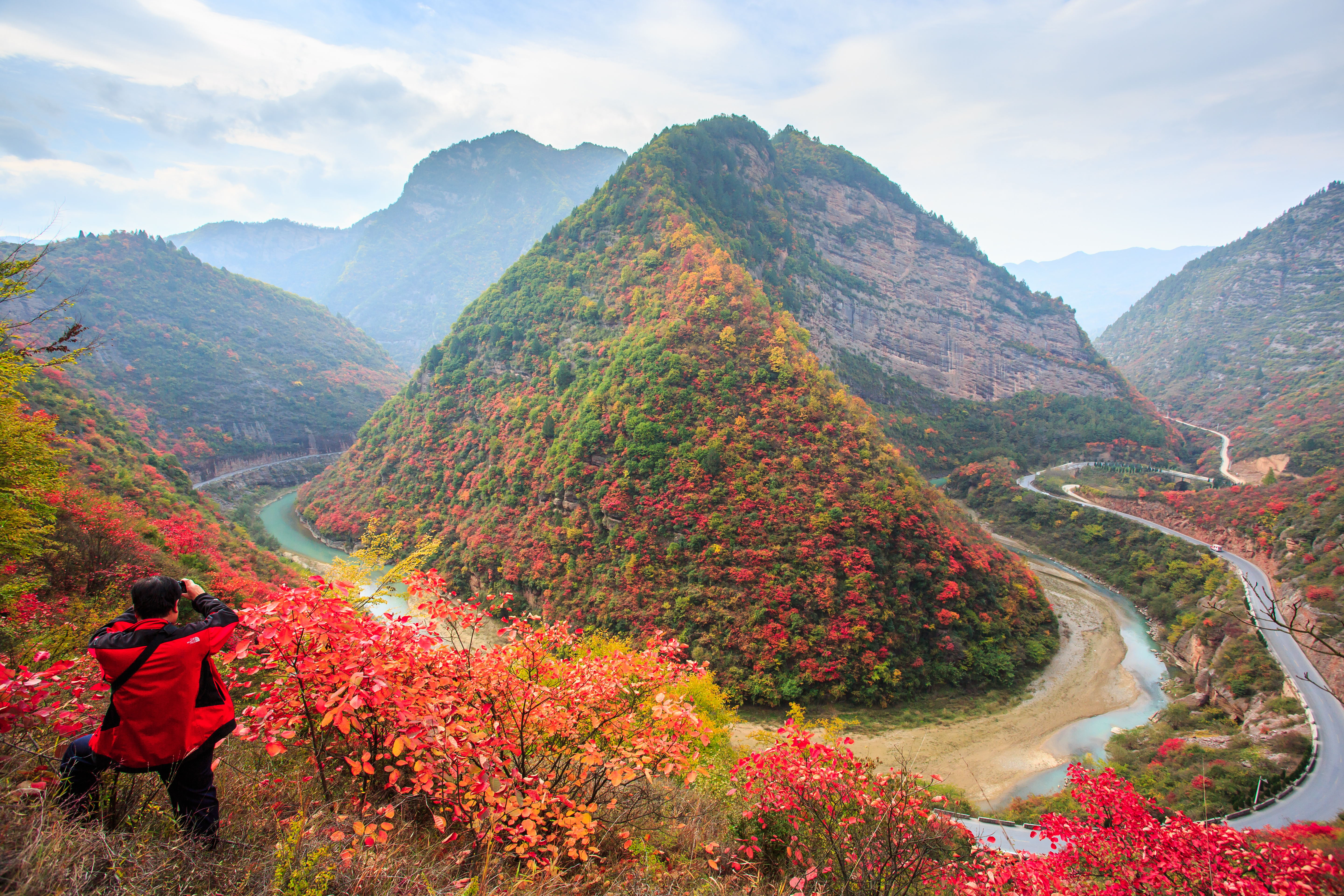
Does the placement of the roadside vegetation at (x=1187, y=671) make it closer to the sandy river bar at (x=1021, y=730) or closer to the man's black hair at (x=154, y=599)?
the sandy river bar at (x=1021, y=730)

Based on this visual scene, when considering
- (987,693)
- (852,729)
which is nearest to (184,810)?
(852,729)

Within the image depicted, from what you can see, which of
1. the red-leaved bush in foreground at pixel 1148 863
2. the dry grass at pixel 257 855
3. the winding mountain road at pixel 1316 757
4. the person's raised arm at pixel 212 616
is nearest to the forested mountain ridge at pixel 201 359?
the dry grass at pixel 257 855

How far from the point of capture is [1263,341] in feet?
271

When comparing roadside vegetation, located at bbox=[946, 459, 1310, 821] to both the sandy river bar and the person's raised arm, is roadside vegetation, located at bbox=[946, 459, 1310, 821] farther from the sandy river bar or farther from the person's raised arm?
the person's raised arm

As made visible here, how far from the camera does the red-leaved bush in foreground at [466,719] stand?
4852 millimetres

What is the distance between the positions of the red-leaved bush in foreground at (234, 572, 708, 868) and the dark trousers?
462 mm

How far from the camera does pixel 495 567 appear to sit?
117 feet

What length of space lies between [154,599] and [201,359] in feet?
306

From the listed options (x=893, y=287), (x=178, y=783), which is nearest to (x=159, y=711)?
(x=178, y=783)

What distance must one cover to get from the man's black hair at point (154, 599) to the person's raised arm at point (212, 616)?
13cm

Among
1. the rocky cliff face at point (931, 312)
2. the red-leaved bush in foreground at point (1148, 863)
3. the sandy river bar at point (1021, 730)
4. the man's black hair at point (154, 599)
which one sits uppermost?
the rocky cliff face at point (931, 312)

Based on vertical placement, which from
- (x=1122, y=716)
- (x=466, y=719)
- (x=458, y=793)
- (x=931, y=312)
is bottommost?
(x=1122, y=716)

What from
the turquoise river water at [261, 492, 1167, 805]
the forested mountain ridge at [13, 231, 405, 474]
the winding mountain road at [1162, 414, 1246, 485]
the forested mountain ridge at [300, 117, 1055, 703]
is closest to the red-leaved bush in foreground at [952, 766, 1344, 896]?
the turquoise river water at [261, 492, 1167, 805]

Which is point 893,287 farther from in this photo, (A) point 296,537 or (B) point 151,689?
(B) point 151,689
